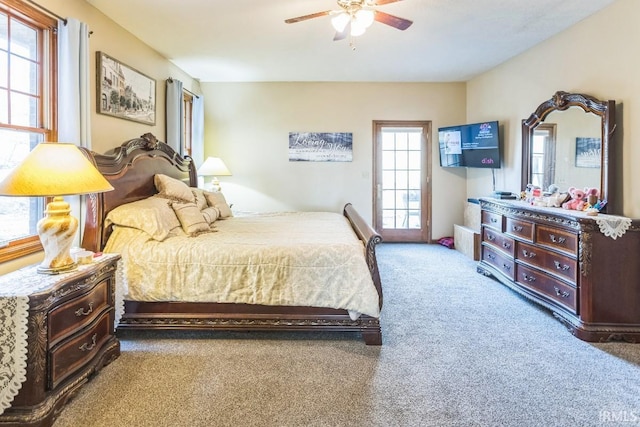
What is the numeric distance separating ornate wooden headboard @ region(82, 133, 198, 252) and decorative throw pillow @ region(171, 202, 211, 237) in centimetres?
45

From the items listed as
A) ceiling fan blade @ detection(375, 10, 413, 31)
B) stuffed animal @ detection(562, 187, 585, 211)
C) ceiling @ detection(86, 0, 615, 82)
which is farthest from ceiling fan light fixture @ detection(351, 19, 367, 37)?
stuffed animal @ detection(562, 187, 585, 211)

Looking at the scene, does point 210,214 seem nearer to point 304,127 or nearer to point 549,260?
point 304,127

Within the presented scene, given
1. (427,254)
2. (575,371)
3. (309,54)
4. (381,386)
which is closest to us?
(381,386)

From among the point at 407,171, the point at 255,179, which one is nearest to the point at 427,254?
the point at 407,171

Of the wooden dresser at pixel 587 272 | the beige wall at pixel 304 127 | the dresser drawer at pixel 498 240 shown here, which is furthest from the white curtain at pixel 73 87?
the dresser drawer at pixel 498 240

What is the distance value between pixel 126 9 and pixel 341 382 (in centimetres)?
369

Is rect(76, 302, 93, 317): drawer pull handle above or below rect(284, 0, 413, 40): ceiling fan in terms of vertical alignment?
below

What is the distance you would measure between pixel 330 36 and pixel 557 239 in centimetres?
306

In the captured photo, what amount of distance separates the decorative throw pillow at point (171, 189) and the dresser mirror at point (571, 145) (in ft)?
12.9

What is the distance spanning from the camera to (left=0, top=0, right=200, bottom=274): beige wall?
9.76 feet

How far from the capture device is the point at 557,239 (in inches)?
126

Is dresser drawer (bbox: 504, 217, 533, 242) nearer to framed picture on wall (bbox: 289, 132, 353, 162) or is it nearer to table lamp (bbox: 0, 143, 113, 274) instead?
framed picture on wall (bbox: 289, 132, 353, 162)

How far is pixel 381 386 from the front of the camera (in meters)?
2.23

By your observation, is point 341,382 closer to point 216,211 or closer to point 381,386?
point 381,386
